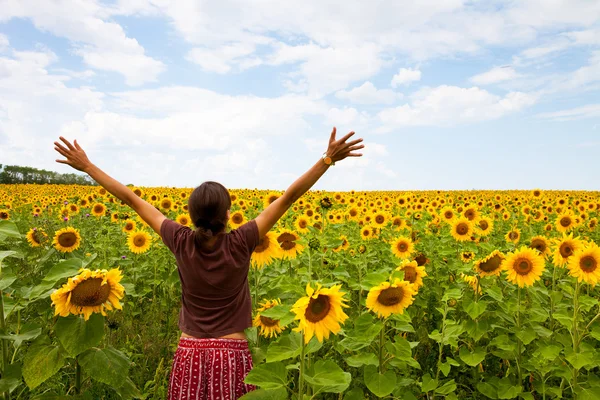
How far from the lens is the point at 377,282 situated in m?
2.86

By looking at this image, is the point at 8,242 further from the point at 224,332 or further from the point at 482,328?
the point at 482,328

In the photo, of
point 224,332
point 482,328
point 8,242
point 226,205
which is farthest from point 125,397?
point 8,242

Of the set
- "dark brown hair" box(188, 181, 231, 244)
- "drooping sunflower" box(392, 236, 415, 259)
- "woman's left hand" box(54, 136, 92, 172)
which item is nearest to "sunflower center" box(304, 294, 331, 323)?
"dark brown hair" box(188, 181, 231, 244)

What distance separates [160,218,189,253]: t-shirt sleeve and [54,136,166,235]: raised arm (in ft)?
0.51

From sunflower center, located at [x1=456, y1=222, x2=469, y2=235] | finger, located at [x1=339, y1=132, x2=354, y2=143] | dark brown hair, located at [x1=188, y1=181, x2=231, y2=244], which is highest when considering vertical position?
finger, located at [x1=339, y1=132, x2=354, y2=143]

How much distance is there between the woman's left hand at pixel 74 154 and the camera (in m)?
3.31

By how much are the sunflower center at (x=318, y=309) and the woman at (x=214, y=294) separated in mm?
611

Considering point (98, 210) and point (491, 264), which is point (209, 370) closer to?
point (491, 264)

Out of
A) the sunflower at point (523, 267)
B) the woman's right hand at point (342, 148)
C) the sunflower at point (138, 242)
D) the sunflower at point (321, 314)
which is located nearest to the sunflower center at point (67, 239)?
the sunflower at point (138, 242)

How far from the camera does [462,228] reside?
6.31 metres

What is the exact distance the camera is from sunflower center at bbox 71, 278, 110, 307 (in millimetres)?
2367

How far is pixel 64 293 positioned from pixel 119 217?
233 inches

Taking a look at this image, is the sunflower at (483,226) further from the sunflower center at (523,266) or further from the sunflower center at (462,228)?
the sunflower center at (523,266)

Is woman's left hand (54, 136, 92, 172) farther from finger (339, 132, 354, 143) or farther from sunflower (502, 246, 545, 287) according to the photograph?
sunflower (502, 246, 545, 287)
